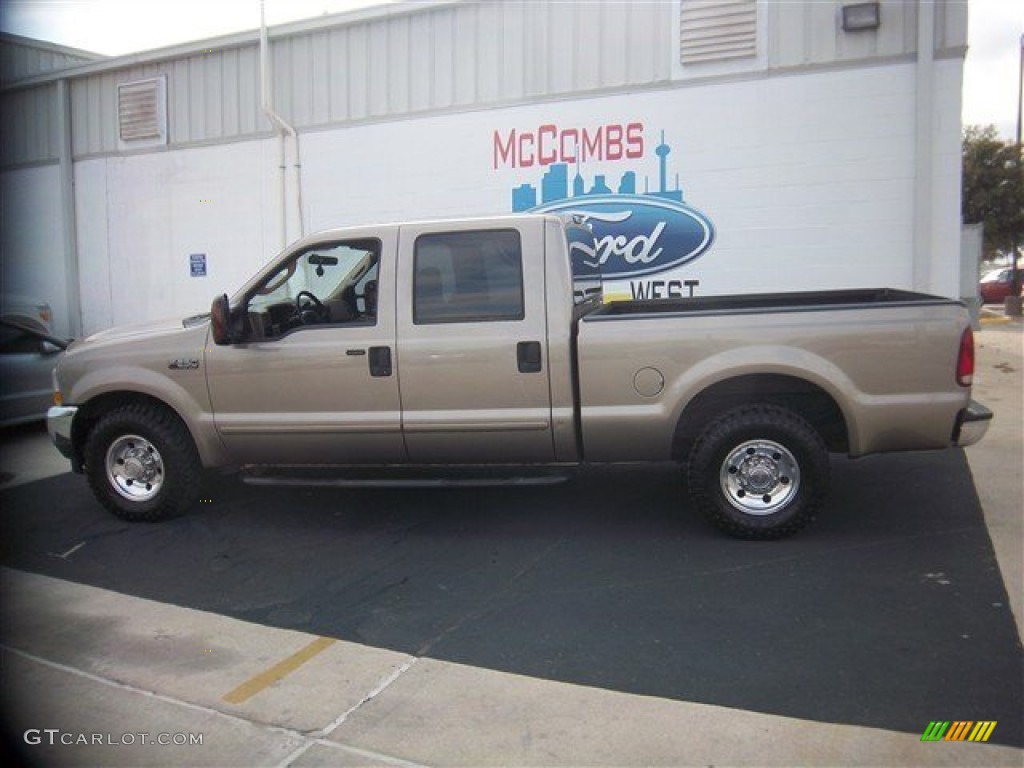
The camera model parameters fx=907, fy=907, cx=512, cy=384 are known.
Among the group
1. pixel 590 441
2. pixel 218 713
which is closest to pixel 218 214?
pixel 590 441

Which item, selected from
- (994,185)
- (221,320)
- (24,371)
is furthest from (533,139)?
(994,185)

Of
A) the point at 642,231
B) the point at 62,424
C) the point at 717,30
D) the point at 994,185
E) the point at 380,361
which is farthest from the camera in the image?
the point at 994,185

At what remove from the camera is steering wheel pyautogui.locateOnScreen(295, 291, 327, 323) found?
6086 millimetres

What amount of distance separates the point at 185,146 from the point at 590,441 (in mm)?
9845

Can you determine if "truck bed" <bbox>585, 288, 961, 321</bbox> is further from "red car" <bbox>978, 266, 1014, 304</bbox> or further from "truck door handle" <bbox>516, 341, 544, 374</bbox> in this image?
"red car" <bbox>978, 266, 1014, 304</bbox>

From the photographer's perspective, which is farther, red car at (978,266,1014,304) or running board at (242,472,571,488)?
red car at (978,266,1014,304)

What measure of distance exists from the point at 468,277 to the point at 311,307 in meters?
1.27

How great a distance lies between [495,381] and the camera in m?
5.52

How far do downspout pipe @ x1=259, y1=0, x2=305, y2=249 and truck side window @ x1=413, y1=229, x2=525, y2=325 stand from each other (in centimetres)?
693

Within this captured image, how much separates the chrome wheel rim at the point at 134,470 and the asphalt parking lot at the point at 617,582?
25cm

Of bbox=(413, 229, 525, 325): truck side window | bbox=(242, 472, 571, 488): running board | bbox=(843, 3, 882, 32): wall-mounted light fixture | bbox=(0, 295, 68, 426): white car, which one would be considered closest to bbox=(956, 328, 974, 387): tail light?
bbox=(242, 472, 571, 488): running board

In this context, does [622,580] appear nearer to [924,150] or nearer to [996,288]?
[924,150]

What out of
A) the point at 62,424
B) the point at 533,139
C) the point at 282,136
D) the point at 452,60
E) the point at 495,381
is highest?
the point at 452,60

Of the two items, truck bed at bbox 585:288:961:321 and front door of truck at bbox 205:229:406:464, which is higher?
truck bed at bbox 585:288:961:321
